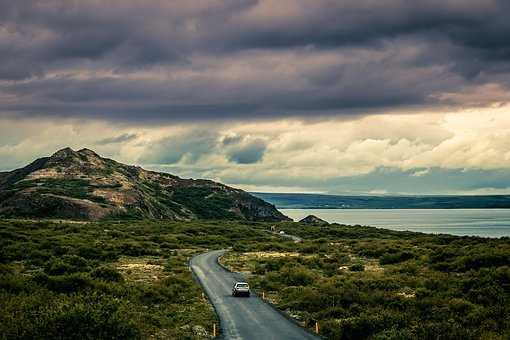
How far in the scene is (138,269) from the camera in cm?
5862

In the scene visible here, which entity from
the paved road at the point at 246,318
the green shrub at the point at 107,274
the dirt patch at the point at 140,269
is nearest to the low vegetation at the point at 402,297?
the paved road at the point at 246,318

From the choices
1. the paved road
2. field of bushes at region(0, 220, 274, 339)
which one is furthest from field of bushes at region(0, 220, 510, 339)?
the paved road

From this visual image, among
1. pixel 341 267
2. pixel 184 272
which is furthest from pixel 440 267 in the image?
pixel 184 272

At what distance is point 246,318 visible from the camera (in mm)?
33812


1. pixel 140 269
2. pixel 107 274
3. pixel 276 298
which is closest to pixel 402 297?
pixel 276 298

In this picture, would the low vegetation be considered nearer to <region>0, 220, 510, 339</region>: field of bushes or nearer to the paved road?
<region>0, 220, 510, 339</region>: field of bushes

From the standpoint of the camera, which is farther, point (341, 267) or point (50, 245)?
point (50, 245)

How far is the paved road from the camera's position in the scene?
2862 centimetres

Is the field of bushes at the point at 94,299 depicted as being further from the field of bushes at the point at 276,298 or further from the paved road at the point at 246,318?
the paved road at the point at 246,318

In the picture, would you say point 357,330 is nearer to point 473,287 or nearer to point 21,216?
point 473,287

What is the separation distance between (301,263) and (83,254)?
29.6 m

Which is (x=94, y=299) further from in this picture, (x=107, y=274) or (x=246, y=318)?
(x=107, y=274)

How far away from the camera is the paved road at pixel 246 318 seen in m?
28.6

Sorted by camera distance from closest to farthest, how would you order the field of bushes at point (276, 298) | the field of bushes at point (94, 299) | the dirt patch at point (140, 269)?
the field of bushes at point (94, 299)
the field of bushes at point (276, 298)
the dirt patch at point (140, 269)
